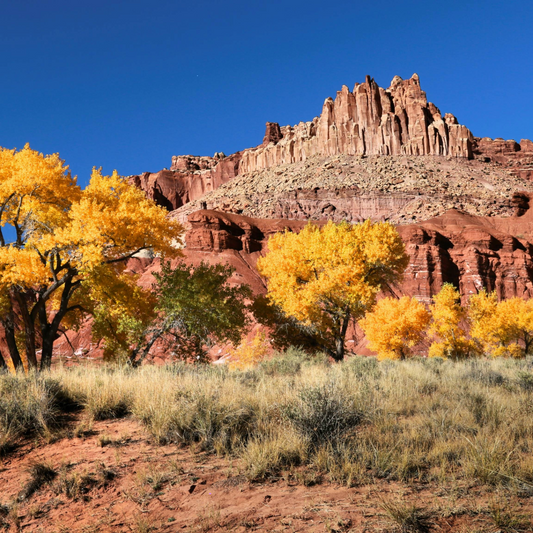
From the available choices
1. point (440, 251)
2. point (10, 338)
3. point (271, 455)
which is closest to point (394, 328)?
point (10, 338)

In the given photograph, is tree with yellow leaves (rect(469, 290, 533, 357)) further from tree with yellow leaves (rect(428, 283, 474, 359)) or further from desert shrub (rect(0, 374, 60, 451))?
desert shrub (rect(0, 374, 60, 451))

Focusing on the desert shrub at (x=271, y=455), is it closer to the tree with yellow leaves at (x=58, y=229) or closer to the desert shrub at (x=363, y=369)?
the desert shrub at (x=363, y=369)

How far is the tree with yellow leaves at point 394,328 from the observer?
2916cm

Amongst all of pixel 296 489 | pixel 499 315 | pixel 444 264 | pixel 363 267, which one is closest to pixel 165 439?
pixel 296 489

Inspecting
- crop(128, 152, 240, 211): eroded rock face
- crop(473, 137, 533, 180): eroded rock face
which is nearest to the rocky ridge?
crop(473, 137, 533, 180): eroded rock face

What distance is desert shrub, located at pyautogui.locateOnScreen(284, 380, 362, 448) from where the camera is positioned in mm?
5566

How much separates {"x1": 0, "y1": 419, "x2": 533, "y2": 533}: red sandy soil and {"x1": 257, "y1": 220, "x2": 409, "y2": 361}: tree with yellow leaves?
47.9ft

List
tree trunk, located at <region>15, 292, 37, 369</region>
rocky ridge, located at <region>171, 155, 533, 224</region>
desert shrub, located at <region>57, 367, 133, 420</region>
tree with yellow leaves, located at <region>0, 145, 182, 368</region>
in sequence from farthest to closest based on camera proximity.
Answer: rocky ridge, located at <region>171, 155, 533, 224</region> → tree trunk, located at <region>15, 292, 37, 369</region> → tree with yellow leaves, located at <region>0, 145, 182, 368</region> → desert shrub, located at <region>57, 367, 133, 420</region>

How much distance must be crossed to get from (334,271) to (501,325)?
25062 millimetres

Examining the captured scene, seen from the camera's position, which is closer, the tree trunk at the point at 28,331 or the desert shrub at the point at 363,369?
the desert shrub at the point at 363,369

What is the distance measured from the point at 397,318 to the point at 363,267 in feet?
38.1

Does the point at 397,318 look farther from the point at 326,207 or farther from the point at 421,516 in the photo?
the point at 326,207

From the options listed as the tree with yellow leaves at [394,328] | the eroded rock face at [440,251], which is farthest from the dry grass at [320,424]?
the eroded rock face at [440,251]

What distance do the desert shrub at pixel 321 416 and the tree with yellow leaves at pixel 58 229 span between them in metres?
8.47
